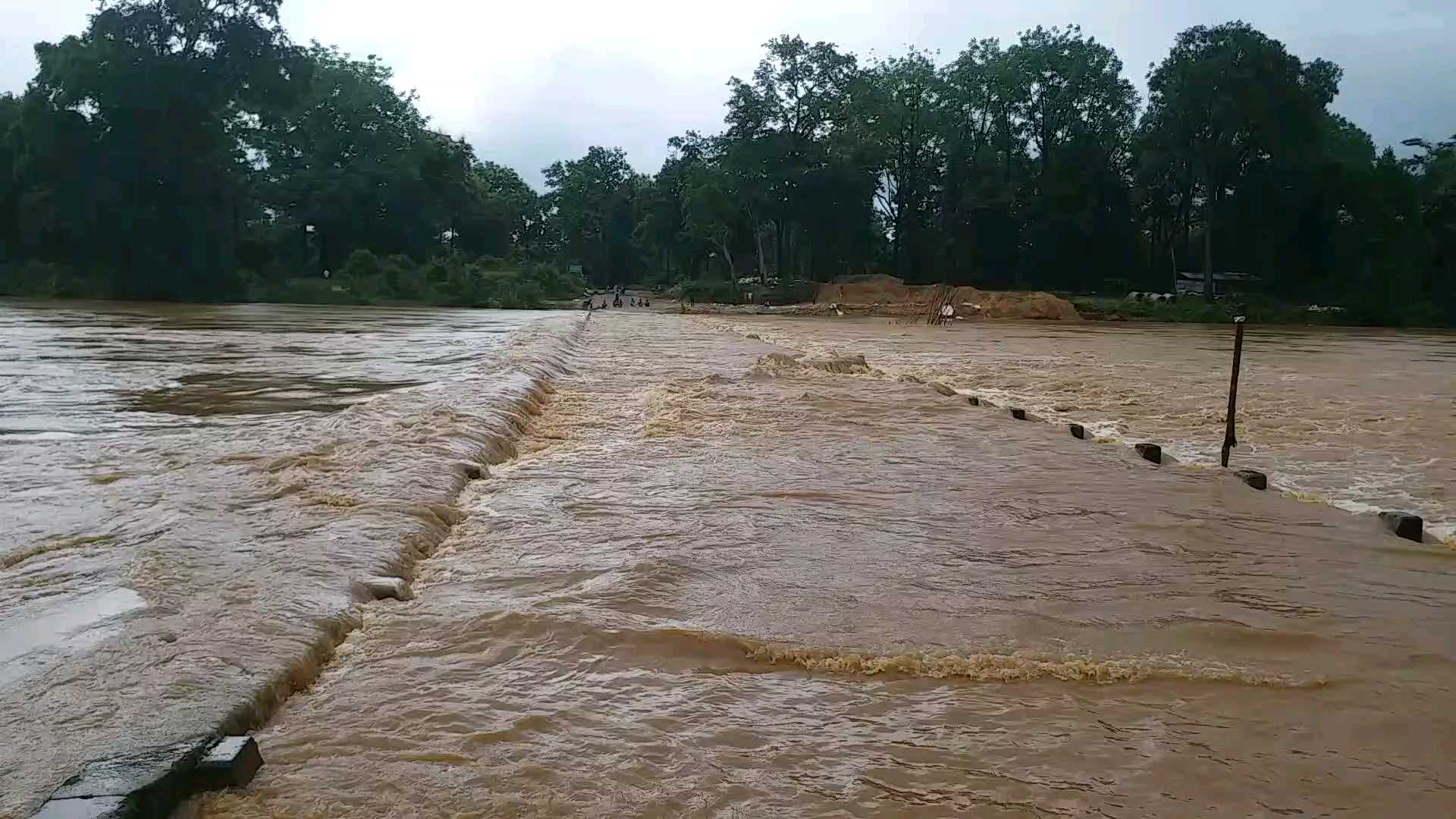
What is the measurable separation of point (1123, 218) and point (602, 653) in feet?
164

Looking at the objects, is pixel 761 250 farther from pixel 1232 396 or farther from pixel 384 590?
pixel 384 590

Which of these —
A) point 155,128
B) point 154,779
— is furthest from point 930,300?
point 154,779

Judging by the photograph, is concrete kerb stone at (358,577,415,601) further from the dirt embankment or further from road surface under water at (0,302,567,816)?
the dirt embankment

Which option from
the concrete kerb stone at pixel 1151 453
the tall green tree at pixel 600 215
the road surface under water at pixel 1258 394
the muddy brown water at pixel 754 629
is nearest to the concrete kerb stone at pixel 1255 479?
the muddy brown water at pixel 754 629

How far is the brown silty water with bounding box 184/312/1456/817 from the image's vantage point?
2.55 meters

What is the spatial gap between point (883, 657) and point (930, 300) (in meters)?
43.3

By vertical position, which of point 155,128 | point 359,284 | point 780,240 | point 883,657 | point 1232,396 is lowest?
point 883,657

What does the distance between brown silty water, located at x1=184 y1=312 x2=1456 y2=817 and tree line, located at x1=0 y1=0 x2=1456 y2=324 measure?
41.1m

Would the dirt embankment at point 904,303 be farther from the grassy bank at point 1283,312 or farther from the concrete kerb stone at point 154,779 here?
the concrete kerb stone at point 154,779

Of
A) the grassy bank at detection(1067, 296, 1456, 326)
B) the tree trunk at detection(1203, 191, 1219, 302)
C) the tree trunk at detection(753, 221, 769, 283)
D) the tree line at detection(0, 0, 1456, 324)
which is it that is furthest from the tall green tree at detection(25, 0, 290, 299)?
the tree trunk at detection(1203, 191, 1219, 302)

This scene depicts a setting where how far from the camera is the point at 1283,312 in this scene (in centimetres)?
4259

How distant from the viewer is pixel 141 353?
14.3 metres

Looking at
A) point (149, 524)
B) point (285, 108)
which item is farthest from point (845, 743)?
point (285, 108)

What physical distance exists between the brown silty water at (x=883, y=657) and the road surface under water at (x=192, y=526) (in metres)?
0.27
